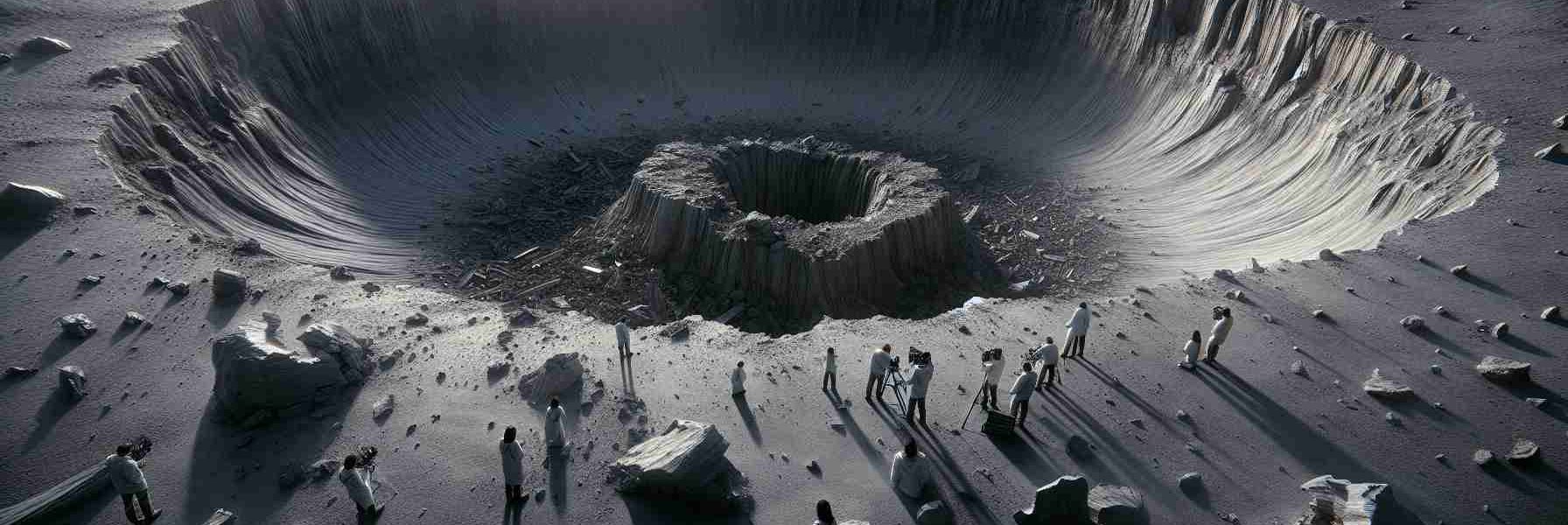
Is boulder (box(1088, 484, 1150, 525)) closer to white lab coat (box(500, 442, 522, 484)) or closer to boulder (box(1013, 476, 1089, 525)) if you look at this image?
boulder (box(1013, 476, 1089, 525))

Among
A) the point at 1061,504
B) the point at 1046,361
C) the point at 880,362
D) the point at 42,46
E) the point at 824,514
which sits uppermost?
the point at 42,46

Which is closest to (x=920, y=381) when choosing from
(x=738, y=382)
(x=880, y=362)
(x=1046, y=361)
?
(x=880, y=362)

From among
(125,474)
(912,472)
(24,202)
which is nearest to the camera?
(125,474)

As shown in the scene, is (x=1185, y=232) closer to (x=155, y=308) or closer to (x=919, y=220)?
(x=919, y=220)

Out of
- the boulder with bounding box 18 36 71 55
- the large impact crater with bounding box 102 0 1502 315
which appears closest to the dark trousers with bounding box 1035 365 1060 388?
the large impact crater with bounding box 102 0 1502 315

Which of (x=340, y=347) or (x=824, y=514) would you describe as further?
(x=340, y=347)

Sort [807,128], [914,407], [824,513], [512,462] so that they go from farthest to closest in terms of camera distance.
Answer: [807,128], [914,407], [512,462], [824,513]

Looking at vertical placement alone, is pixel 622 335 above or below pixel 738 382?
above

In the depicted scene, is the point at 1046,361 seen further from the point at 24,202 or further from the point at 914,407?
the point at 24,202
